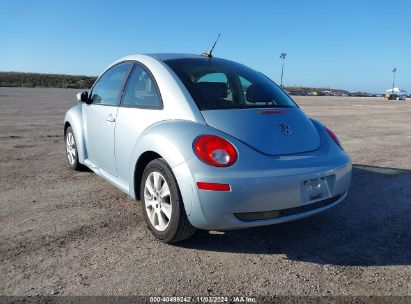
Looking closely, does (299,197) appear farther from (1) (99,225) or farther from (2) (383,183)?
(2) (383,183)

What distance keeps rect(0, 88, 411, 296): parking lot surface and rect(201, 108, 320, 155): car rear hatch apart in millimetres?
832

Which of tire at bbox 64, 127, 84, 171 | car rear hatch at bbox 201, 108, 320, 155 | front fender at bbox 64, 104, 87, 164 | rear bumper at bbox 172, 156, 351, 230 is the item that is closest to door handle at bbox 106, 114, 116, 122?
front fender at bbox 64, 104, 87, 164

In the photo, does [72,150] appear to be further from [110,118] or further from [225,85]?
[225,85]

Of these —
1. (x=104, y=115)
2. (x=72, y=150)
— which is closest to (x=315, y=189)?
(x=104, y=115)

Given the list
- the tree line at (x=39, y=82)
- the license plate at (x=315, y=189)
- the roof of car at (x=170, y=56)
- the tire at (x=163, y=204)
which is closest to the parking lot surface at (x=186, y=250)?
the tire at (x=163, y=204)

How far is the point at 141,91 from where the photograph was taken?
12.8ft

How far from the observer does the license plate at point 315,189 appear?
3098 mm

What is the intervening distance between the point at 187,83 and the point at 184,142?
0.74 metres

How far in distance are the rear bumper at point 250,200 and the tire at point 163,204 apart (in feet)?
0.45

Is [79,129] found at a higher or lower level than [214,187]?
higher

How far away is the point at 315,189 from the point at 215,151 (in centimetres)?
88

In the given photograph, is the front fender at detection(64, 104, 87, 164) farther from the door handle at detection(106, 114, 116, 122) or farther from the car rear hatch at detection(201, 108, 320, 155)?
the car rear hatch at detection(201, 108, 320, 155)

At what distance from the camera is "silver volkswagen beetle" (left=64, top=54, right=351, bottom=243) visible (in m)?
2.92

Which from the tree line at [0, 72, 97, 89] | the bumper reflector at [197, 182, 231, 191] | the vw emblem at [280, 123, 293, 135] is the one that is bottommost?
the bumper reflector at [197, 182, 231, 191]
